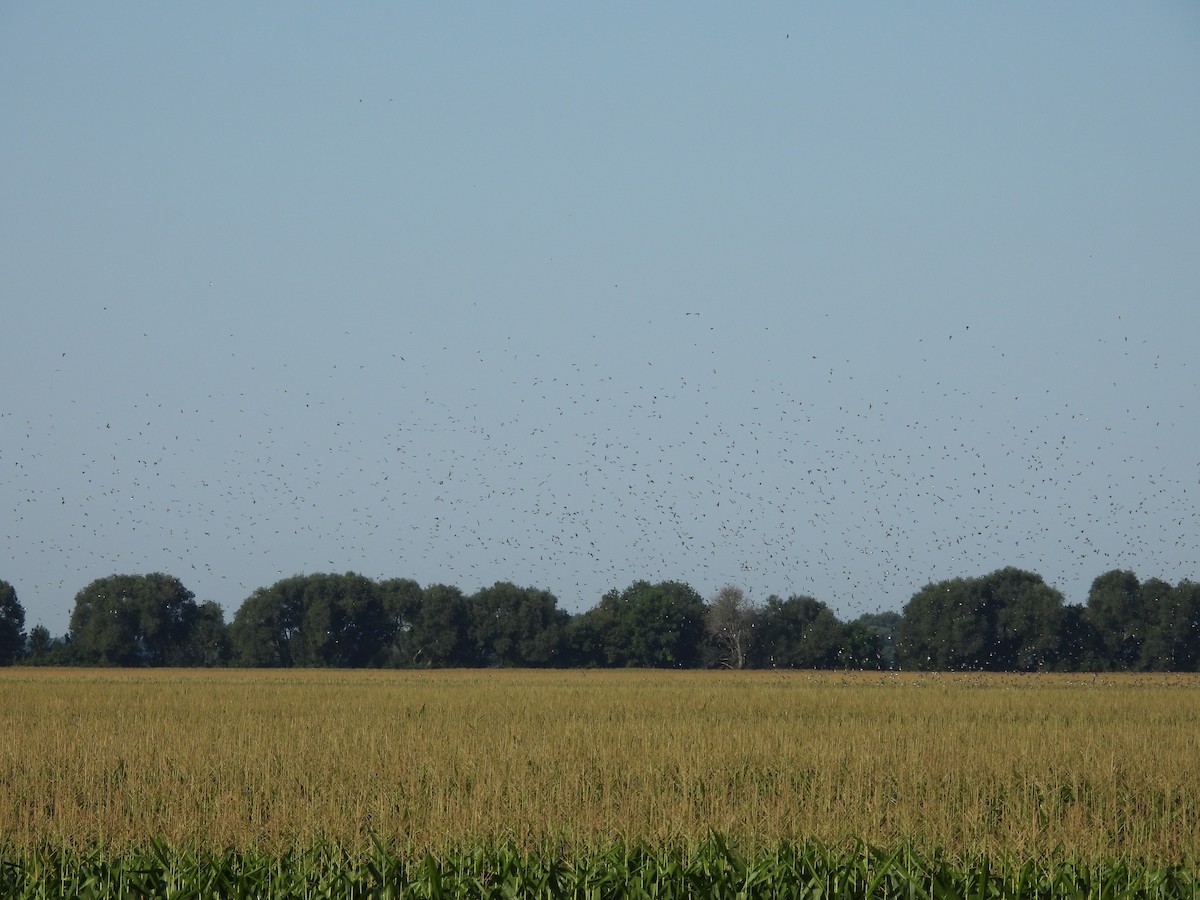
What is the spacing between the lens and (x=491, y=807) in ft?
45.0

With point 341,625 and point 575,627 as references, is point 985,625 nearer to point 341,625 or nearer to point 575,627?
point 575,627

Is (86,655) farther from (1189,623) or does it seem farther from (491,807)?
(491,807)


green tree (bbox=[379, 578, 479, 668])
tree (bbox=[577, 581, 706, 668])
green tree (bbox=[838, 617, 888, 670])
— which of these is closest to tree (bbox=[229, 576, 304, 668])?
green tree (bbox=[379, 578, 479, 668])

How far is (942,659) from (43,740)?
84499 mm

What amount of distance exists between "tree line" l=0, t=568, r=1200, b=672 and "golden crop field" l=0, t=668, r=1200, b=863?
227ft

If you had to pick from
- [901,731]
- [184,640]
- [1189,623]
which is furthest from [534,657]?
[901,731]

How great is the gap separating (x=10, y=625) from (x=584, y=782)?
103 meters

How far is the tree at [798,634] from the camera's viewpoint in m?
97.7

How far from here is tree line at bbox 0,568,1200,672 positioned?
94.2 meters

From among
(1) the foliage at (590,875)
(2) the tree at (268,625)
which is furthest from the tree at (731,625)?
(1) the foliage at (590,875)

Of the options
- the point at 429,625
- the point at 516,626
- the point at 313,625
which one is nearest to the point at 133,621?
the point at 313,625

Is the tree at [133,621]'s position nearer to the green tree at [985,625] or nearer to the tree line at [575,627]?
the tree line at [575,627]

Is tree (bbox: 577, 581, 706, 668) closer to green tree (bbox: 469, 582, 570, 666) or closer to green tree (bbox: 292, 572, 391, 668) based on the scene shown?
green tree (bbox: 469, 582, 570, 666)

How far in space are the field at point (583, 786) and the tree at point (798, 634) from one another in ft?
224
